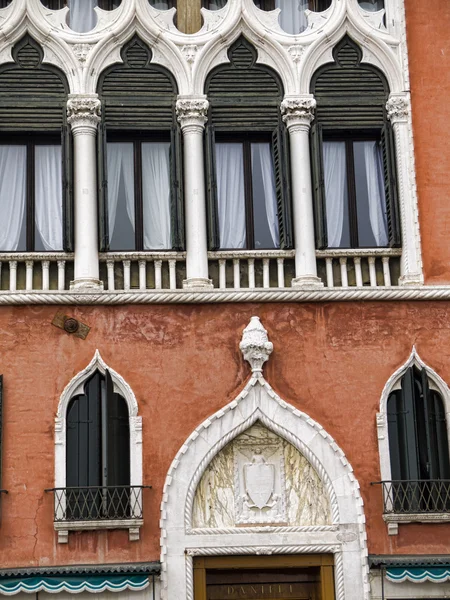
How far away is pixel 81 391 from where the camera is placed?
16500 millimetres

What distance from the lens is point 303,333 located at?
16.9 meters

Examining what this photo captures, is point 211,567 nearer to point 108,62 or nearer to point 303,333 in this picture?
point 303,333

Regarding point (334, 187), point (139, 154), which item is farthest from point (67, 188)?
point (334, 187)

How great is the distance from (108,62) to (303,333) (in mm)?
4538

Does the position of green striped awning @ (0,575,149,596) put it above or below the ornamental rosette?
below

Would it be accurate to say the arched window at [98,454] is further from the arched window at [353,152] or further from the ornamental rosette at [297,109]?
the ornamental rosette at [297,109]

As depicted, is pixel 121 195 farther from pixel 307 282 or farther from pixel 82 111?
pixel 307 282

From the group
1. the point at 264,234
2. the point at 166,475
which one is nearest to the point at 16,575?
the point at 166,475

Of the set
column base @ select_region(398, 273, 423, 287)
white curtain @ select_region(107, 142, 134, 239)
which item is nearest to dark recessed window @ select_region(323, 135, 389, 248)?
column base @ select_region(398, 273, 423, 287)

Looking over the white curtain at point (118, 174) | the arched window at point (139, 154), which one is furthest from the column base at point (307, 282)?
the white curtain at point (118, 174)

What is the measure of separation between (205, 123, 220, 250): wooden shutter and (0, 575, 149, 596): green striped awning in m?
4.44

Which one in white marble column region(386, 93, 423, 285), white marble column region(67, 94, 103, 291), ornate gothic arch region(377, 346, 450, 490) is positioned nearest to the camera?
ornate gothic arch region(377, 346, 450, 490)

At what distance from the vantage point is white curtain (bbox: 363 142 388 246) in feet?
57.8

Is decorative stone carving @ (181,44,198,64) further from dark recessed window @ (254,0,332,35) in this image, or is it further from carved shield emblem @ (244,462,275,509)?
carved shield emblem @ (244,462,275,509)
